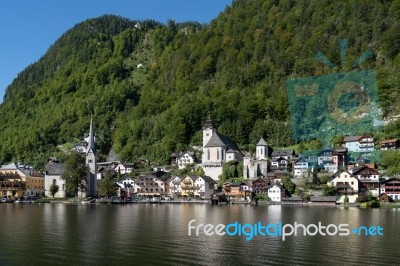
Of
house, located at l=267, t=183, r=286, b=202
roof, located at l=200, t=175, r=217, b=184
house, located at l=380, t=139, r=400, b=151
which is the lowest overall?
house, located at l=267, t=183, r=286, b=202

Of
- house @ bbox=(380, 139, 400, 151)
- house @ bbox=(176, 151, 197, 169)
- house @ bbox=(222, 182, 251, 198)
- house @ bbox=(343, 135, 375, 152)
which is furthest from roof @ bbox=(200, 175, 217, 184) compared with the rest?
house @ bbox=(380, 139, 400, 151)

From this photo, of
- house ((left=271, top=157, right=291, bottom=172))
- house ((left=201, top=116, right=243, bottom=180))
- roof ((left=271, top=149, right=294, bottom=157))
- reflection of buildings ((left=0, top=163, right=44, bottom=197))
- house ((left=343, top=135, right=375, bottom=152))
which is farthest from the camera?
reflection of buildings ((left=0, top=163, right=44, bottom=197))

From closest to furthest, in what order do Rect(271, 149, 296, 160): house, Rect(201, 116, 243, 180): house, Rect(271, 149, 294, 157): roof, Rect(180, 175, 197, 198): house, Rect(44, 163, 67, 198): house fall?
Rect(271, 149, 296, 160): house
Rect(180, 175, 197, 198): house
Rect(271, 149, 294, 157): roof
Rect(44, 163, 67, 198): house
Rect(201, 116, 243, 180): house

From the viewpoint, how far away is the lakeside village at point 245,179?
67000mm

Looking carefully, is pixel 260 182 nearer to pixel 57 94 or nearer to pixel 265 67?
pixel 265 67

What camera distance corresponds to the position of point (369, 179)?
66875mm

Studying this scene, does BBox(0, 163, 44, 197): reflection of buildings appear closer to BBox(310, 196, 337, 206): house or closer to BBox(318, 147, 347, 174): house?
BBox(318, 147, 347, 174): house

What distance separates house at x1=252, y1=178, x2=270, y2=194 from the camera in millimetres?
73688

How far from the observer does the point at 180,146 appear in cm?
9819

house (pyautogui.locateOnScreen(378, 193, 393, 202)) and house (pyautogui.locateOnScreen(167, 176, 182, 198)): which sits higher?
house (pyautogui.locateOnScreen(167, 176, 182, 198))

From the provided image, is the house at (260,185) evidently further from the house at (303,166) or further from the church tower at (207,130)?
the church tower at (207,130)

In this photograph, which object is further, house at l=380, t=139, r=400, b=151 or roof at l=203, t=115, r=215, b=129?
roof at l=203, t=115, r=215, b=129

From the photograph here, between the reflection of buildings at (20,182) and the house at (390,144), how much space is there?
5444 cm

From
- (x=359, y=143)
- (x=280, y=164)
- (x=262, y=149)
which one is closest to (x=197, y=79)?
(x=262, y=149)
